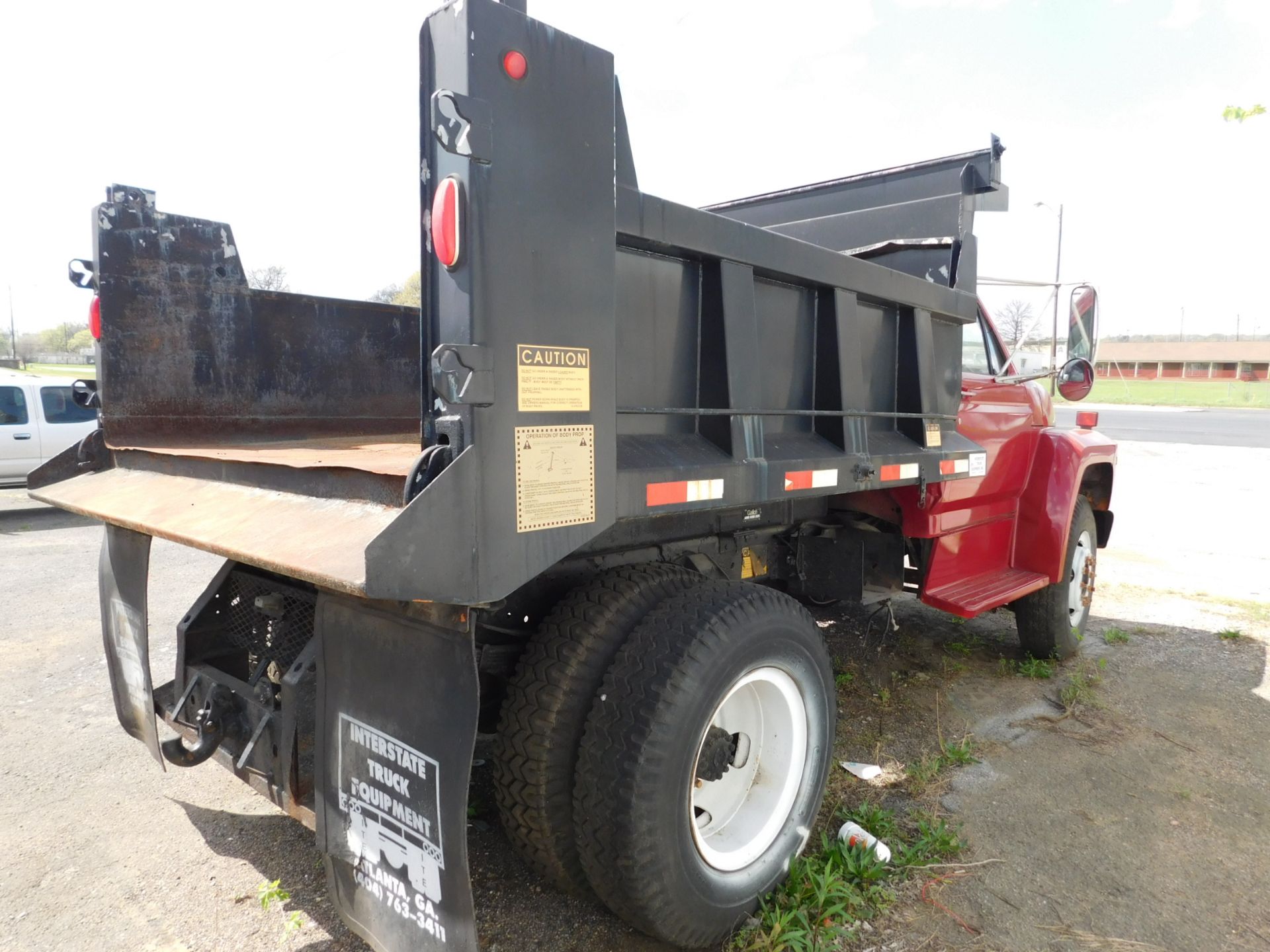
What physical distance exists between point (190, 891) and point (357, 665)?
129cm

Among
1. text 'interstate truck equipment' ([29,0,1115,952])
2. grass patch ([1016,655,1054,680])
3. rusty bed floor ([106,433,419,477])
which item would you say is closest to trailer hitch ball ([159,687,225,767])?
text 'interstate truck equipment' ([29,0,1115,952])

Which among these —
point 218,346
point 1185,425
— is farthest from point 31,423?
point 1185,425

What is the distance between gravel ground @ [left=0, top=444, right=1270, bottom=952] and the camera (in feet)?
8.54

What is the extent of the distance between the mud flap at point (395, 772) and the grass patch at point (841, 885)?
39.8 inches

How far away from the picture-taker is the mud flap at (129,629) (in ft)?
9.63

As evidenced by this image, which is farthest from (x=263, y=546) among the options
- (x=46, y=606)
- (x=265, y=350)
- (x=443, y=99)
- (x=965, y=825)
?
(x=46, y=606)

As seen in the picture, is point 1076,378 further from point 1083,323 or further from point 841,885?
point 841,885

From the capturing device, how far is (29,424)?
11422 mm

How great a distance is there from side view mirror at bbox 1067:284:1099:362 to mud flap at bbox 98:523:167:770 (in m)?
4.09

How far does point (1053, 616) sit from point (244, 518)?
442 centimetres

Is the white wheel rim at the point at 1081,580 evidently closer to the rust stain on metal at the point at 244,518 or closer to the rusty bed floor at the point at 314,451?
the rusty bed floor at the point at 314,451

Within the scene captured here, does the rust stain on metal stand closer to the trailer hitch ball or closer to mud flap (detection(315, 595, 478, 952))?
mud flap (detection(315, 595, 478, 952))

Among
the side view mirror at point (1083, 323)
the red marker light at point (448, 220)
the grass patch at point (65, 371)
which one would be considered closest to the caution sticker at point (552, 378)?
the red marker light at point (448, 220)

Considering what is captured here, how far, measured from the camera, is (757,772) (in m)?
2.81
